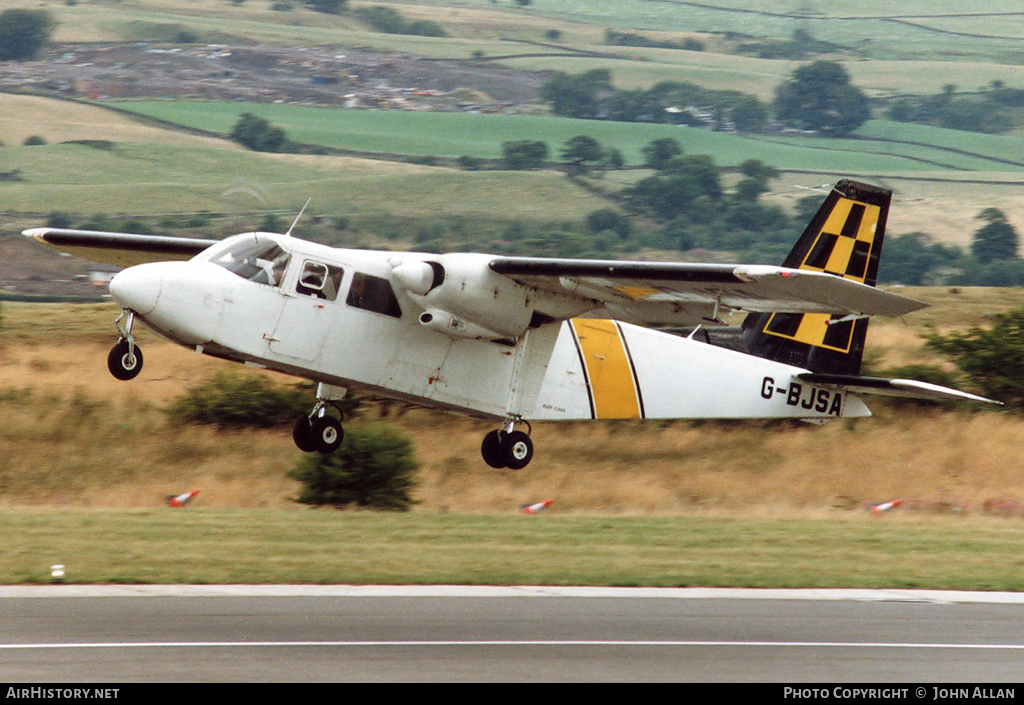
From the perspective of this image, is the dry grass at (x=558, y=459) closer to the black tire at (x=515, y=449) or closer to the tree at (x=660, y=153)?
the black tire at (x=515, y=449)

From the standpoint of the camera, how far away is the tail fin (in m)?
23.7

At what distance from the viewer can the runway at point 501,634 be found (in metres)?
11.1

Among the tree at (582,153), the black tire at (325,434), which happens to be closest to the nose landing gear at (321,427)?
the black tire at (325,434)

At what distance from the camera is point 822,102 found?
13225 centimetres

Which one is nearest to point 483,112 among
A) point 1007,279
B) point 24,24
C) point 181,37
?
point 181,37

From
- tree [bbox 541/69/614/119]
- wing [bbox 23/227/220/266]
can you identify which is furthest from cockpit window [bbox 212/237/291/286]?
tree [bbox 541/69/614/119]

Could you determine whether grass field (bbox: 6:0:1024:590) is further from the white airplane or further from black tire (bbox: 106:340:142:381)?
black tire (bbox: 106:340:142:381)

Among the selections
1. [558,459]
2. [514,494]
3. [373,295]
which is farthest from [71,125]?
[373,295]

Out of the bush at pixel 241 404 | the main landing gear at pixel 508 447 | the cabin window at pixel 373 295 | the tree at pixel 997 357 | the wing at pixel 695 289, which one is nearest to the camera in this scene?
the wing at pixel 695 289

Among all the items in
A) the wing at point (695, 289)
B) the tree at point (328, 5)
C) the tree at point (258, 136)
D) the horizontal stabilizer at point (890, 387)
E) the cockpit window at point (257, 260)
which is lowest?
the tree at point (258, 136)

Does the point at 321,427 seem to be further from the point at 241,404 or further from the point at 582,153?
the point at 582,153

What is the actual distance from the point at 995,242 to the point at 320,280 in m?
80.5
